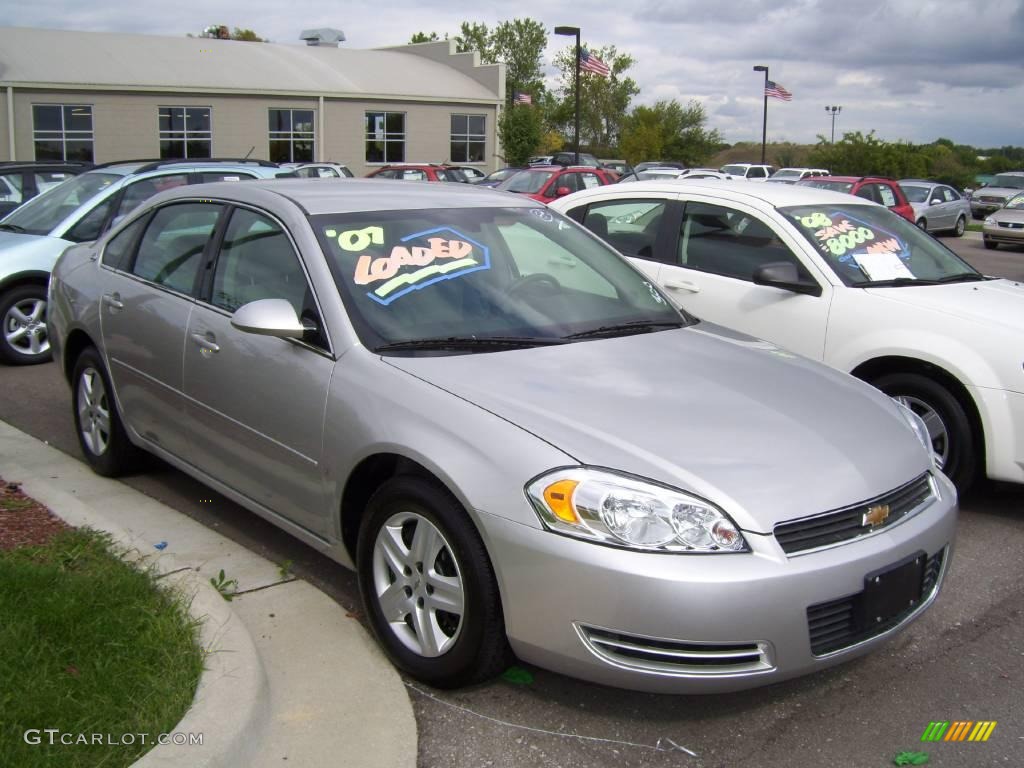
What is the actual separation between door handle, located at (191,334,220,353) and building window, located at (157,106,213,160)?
31.9 m

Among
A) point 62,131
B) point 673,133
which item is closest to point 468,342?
point 62,131

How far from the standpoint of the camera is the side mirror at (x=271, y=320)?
3.83m

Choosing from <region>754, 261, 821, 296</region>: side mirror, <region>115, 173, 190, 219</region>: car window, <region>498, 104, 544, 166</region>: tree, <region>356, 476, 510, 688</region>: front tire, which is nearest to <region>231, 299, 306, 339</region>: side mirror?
<region>356, 476, 510, 688</region>: front tire

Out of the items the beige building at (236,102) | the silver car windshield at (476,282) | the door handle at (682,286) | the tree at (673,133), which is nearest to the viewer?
the silver car windshield at (476,282)

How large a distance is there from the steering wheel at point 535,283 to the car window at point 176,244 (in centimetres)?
149

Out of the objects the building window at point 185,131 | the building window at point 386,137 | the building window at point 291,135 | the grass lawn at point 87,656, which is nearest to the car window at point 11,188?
the grass lawn at point 87,656

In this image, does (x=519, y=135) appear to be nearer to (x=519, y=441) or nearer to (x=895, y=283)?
(x=895, y=283)

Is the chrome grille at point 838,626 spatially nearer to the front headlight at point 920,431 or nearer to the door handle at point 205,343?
the front headlight at point 920,431

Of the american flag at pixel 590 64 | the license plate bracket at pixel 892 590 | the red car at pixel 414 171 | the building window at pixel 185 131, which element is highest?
the american flag at pixel 590 64

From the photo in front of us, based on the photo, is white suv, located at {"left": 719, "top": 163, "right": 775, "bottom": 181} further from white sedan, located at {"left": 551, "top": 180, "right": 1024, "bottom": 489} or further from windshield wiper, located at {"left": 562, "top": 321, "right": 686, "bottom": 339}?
windshield wiper, located at {"left": 562, "top": 321, "right": 686, "bottom": 339}

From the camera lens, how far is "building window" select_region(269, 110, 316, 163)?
36.7 metres

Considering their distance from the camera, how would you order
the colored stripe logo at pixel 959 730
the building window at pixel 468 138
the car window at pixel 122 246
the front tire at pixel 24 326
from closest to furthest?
the colored stripe logo at pixel 959 730, the car window at pixel 122 246, the front tire at pixel 24 326, the building window at pixel 468 138

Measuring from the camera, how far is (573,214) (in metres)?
7.32

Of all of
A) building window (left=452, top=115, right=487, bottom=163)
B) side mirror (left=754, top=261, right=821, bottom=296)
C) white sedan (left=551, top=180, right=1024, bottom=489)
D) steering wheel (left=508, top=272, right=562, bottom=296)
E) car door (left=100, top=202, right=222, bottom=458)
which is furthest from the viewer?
building window (left=452, top=115, right=487, bottom=163)
